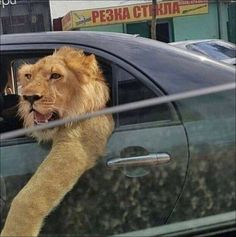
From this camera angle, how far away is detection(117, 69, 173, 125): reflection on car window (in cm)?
196

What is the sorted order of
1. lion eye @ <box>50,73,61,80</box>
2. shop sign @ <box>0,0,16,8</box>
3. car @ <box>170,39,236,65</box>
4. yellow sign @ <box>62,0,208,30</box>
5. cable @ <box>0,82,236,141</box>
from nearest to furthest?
cable @ <box>0,82,236,141</box>
lion eye @ <box>50,73,61,80</box>
car @ <box>170,39,236,65</box>
yellow sign @ <box>62,0,208,30</box>
shop sign @ <box>0,0,16,8</box>

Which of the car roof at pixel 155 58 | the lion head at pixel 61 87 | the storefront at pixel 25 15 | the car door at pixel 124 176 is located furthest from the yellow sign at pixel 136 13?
the car door at pixel 124 176

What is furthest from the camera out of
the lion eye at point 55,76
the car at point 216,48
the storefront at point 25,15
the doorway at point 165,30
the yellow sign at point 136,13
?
the storefront at point 25,15

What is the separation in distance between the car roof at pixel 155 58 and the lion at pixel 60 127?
83 mm

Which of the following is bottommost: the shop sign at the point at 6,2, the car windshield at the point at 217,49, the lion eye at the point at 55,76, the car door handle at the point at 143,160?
the car windshield at the point at 217,49

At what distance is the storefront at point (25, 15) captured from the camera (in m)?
26.5

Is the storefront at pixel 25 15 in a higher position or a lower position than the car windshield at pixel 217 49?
higher

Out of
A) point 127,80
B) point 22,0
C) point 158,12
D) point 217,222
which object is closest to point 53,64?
point 127,80

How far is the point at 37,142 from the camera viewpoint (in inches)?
79.0

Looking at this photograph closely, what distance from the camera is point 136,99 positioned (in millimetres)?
2121

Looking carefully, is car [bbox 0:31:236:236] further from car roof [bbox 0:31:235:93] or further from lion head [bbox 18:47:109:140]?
lion head [bbox 18:47:109:140]

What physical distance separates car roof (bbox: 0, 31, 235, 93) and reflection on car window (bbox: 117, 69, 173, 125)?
0.05m

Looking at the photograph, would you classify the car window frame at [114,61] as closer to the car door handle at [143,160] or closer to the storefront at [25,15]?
the car door handle at [143,160]

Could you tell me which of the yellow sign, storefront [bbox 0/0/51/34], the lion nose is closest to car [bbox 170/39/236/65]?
the lion nose
